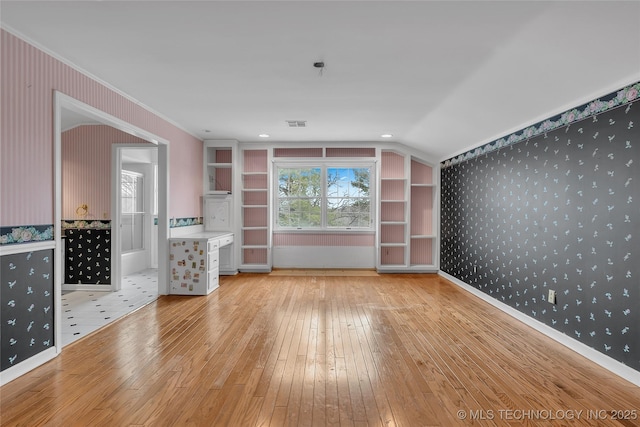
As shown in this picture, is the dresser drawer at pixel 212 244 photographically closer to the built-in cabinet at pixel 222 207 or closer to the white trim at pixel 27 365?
the built-in cabinet at pixel 222 207

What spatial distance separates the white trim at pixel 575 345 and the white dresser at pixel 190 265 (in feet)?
12.7

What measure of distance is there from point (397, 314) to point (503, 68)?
274 centimetres

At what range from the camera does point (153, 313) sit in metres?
4.06

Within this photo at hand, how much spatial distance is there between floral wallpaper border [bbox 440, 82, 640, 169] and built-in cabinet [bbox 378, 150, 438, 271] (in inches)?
73.7

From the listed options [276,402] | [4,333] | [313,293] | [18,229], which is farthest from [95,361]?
[313,293]

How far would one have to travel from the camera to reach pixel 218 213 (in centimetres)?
635

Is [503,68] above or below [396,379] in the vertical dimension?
above

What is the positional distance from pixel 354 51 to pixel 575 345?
10.3 feet

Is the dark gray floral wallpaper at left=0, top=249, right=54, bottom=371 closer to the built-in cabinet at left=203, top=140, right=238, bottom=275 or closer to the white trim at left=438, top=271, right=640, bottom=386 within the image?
the built-in cabinet at left=203, top=140, right=238, bottom=275

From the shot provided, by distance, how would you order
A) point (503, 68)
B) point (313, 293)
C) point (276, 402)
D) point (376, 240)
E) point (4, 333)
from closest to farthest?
1. point (276, 402)
2. point (4, 333)
3. point (503, 68)
4. point (313, 293)
5. point (376, 240)

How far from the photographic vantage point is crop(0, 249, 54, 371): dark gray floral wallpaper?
2.41 m

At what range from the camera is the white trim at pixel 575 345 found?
2.53m

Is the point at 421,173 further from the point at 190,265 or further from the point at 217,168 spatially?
the point at 190,265

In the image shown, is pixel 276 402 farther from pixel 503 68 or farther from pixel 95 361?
pixel 503 68
